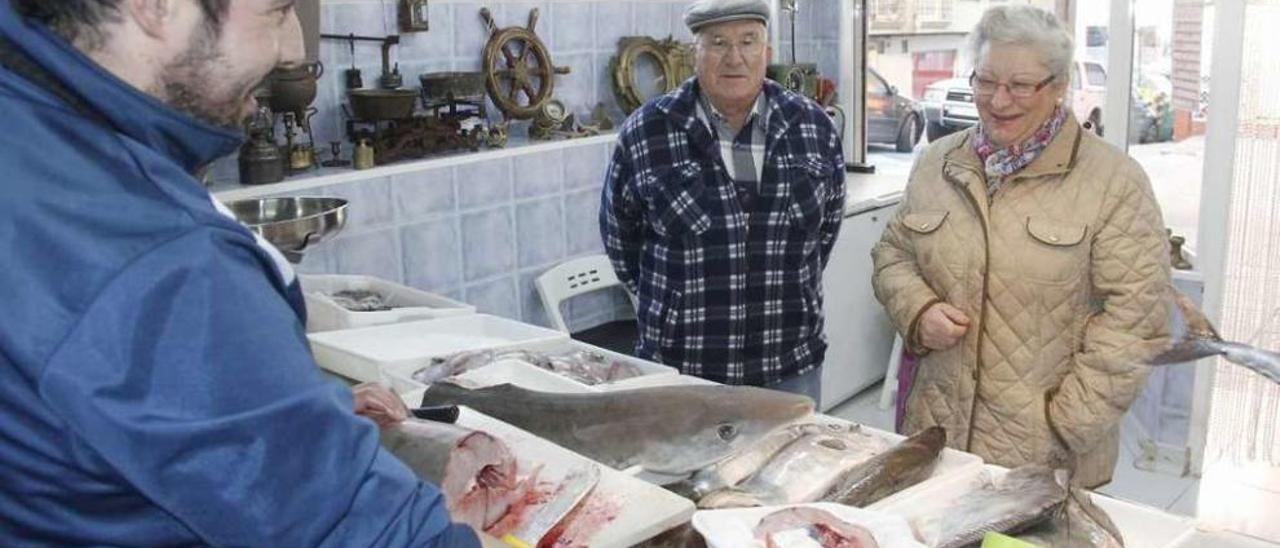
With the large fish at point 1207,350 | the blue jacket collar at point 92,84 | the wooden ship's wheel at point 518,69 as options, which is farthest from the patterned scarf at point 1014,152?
the wooden ship's wheel at point 518,69

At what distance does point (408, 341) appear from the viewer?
266cm

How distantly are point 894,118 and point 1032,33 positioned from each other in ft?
15.3

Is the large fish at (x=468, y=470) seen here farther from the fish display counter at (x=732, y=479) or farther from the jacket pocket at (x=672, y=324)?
the jacket pocket at (x=672, y=324)

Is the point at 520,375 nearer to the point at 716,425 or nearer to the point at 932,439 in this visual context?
the point at 716,425

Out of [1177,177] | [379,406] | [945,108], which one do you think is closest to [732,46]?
[379,406]

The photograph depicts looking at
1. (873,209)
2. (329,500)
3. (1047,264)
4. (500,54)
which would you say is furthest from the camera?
(873,209)

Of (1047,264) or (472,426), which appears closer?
(472,426)

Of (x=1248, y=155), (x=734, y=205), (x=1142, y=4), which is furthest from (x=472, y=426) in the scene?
(x=1142, y=4)

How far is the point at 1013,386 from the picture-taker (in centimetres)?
246

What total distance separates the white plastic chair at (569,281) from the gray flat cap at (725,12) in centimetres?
139

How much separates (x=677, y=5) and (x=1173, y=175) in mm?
2079

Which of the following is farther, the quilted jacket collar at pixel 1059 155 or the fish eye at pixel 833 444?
the quilted jacket collar at pixel 1059 155

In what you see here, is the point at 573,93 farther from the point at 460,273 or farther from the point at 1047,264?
the point at 1047,264

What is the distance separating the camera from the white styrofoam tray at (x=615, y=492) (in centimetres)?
156
